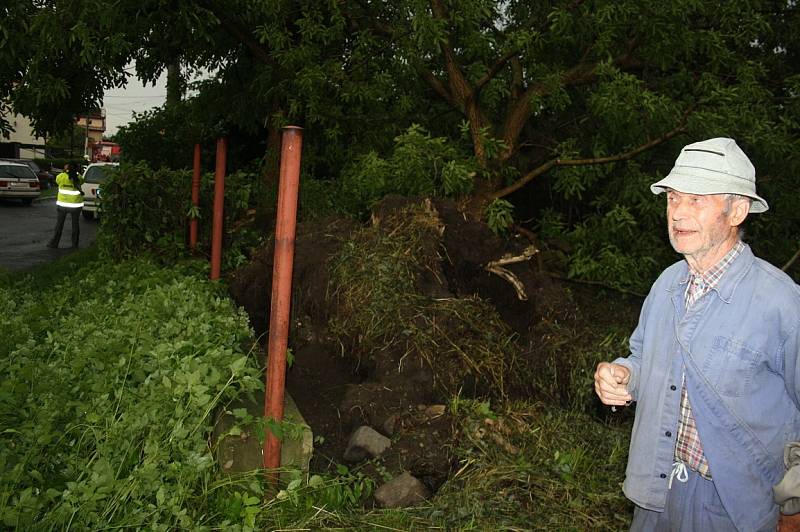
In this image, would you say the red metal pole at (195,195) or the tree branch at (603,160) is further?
the red metal pole at (195,195)

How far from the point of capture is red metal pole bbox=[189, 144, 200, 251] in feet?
29.9

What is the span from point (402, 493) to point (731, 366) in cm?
235

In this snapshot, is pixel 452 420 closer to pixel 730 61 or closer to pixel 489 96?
pixel 489 96

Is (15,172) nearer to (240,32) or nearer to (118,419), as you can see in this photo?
(240,32)

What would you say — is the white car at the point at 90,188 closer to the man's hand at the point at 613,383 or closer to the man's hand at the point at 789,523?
the man's hand at the point at 613,383

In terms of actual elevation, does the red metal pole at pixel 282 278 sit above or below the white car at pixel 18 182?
above

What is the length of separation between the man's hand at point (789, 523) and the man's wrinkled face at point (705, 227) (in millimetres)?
843

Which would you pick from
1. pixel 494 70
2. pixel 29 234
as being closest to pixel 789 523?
pixel 494 70

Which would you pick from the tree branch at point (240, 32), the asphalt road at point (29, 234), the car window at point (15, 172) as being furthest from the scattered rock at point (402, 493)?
the car window at point (15, 172)

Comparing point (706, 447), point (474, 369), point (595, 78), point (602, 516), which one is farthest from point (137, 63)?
point (706, 447)

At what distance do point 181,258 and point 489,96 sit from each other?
4.30 meters

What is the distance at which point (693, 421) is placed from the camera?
2646mm

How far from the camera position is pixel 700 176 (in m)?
2.62

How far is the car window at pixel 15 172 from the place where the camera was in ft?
90.6
